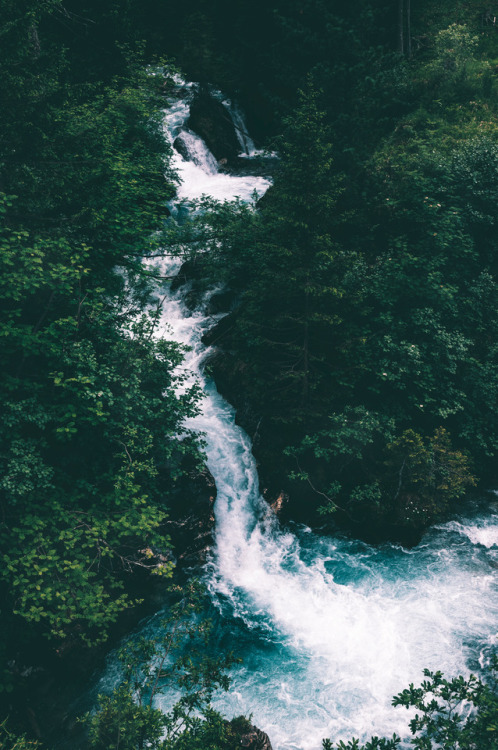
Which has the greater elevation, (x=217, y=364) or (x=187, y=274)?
(x=187, y=274)

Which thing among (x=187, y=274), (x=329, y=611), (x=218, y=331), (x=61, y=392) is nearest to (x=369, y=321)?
(x=218, y=331)

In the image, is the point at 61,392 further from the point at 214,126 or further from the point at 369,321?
the point at 214,126

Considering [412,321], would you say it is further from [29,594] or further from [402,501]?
[29,594]

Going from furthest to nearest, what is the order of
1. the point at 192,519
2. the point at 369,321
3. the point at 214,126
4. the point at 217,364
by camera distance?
the point at 214,126 → the point at 217,364 → the point at 369,321 → the point at 192,519

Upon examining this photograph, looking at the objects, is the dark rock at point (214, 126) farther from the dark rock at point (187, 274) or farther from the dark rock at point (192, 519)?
the dark rock at point (192, 519)

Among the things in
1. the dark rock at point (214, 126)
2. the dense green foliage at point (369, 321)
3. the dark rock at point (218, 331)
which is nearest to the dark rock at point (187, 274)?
the dark rock at point (218, 331)

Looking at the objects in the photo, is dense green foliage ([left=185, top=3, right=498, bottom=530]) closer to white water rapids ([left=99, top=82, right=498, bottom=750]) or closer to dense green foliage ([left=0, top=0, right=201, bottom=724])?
white water rapids ([left=99, top=82, right=498, bottom=750])
